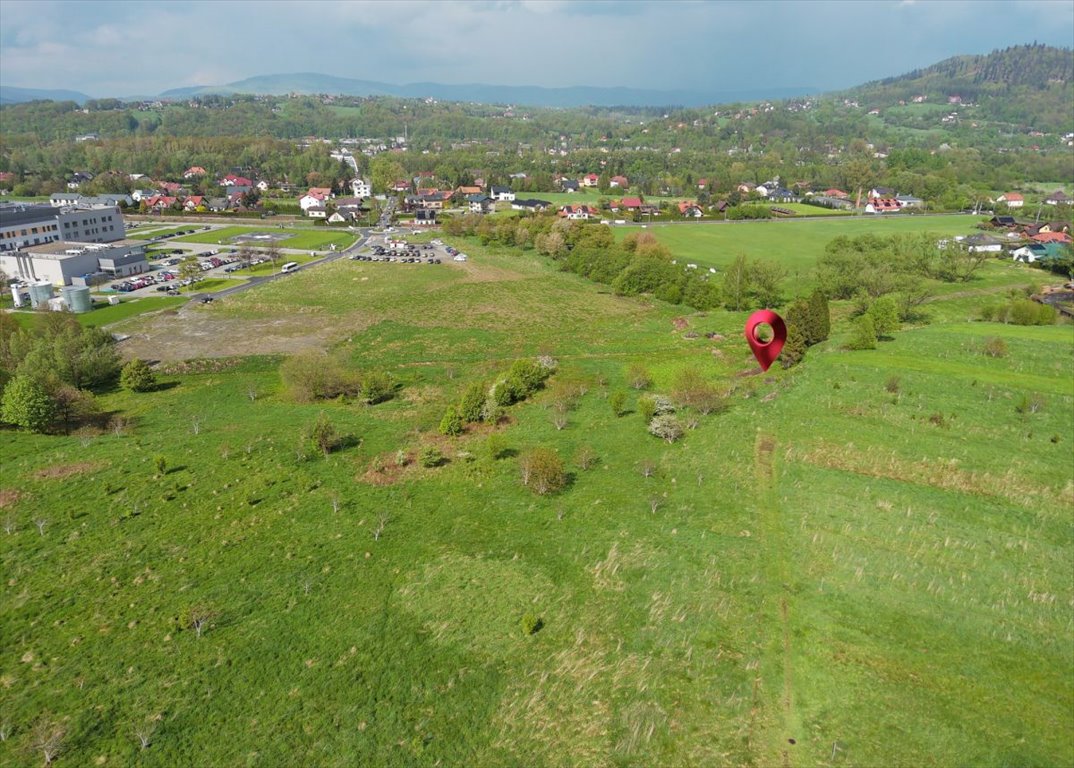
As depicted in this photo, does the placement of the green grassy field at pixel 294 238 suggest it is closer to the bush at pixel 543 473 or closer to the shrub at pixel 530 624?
the bush at pixel 543 473

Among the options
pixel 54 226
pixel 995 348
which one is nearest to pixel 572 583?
pixel 995 348

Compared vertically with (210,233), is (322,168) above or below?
above

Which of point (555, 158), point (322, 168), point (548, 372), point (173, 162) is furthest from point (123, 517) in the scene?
point (555, 158)

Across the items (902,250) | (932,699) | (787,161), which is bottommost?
(932,699)

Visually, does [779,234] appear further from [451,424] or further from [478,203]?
[451,424]

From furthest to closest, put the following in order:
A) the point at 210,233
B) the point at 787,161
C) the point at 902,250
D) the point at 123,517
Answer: the point at 787,161, the point at 210,233, the point at 902,250, the point at 123,517

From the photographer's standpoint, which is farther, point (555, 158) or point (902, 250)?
point (555, 158)

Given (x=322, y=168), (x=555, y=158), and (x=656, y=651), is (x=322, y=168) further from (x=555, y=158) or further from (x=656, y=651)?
(x=656, y=651)
